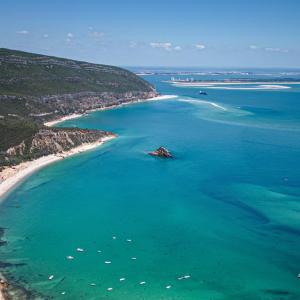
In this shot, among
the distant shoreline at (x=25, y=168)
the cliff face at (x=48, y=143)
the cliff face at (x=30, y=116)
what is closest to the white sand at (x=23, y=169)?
the distant shoreline at (x=25, y=168)

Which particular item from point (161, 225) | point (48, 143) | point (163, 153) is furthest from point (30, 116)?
point (161, 225)

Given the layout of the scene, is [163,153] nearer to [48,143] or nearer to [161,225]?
[48,143]

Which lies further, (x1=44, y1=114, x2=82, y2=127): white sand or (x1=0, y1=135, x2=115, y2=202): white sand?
(x1=44, y1=114, x2=82, y2=127): white sand

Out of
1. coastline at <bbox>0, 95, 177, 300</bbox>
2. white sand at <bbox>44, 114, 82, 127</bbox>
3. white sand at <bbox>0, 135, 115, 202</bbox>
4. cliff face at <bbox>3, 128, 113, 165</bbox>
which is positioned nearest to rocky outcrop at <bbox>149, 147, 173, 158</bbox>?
coastline at <bbox>0, 95, 177, 300</bbox>

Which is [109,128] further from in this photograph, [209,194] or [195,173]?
[209,194]

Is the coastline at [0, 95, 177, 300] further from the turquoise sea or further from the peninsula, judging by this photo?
the turquoise sea

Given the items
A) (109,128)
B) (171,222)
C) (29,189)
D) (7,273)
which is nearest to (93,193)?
(29,189)
